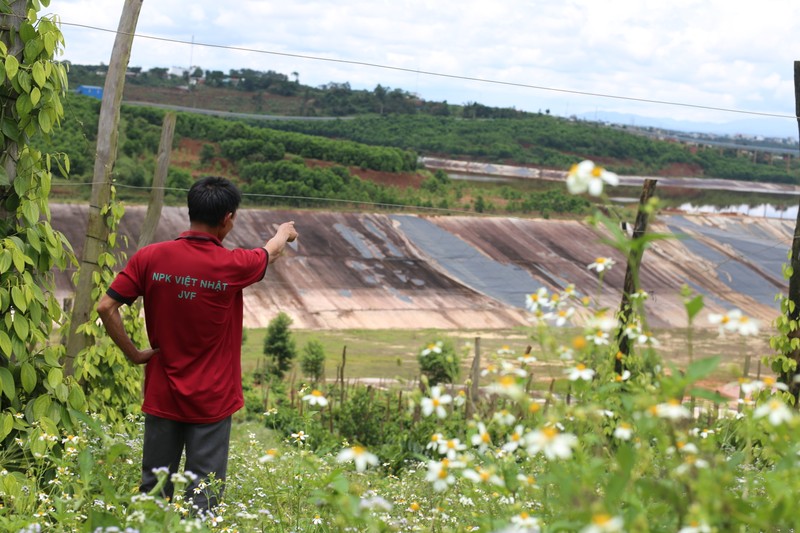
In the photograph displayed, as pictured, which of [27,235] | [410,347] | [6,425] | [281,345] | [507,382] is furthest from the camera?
[410,347]

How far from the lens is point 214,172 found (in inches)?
1388

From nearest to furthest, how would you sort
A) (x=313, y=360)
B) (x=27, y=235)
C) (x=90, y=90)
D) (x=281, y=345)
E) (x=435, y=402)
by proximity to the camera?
1. (x=435, y=402)
2. (x=27, y=235)
3. (x=313, y=360)
4. (x=281, y=345)
5. (x=90, y=90)

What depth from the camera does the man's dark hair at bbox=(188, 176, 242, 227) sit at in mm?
3205

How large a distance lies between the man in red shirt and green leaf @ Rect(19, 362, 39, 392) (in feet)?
2.79

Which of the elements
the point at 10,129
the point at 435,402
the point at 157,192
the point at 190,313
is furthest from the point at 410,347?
the point at 435,402

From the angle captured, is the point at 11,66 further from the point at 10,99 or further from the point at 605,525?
the point at 605,525

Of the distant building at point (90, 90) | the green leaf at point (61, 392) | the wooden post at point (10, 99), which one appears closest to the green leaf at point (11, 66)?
the wooden post at point (10, 99)

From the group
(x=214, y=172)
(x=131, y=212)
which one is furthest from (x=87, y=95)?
(x=131, y=212)

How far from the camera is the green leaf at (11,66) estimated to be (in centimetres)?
382

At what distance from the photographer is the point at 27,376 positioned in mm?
3908

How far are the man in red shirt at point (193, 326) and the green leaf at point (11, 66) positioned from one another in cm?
119

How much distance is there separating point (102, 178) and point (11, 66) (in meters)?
1.97

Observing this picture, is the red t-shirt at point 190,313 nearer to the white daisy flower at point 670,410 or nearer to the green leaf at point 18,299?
the green leaf at point 18,299

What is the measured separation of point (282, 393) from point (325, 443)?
111 inches
